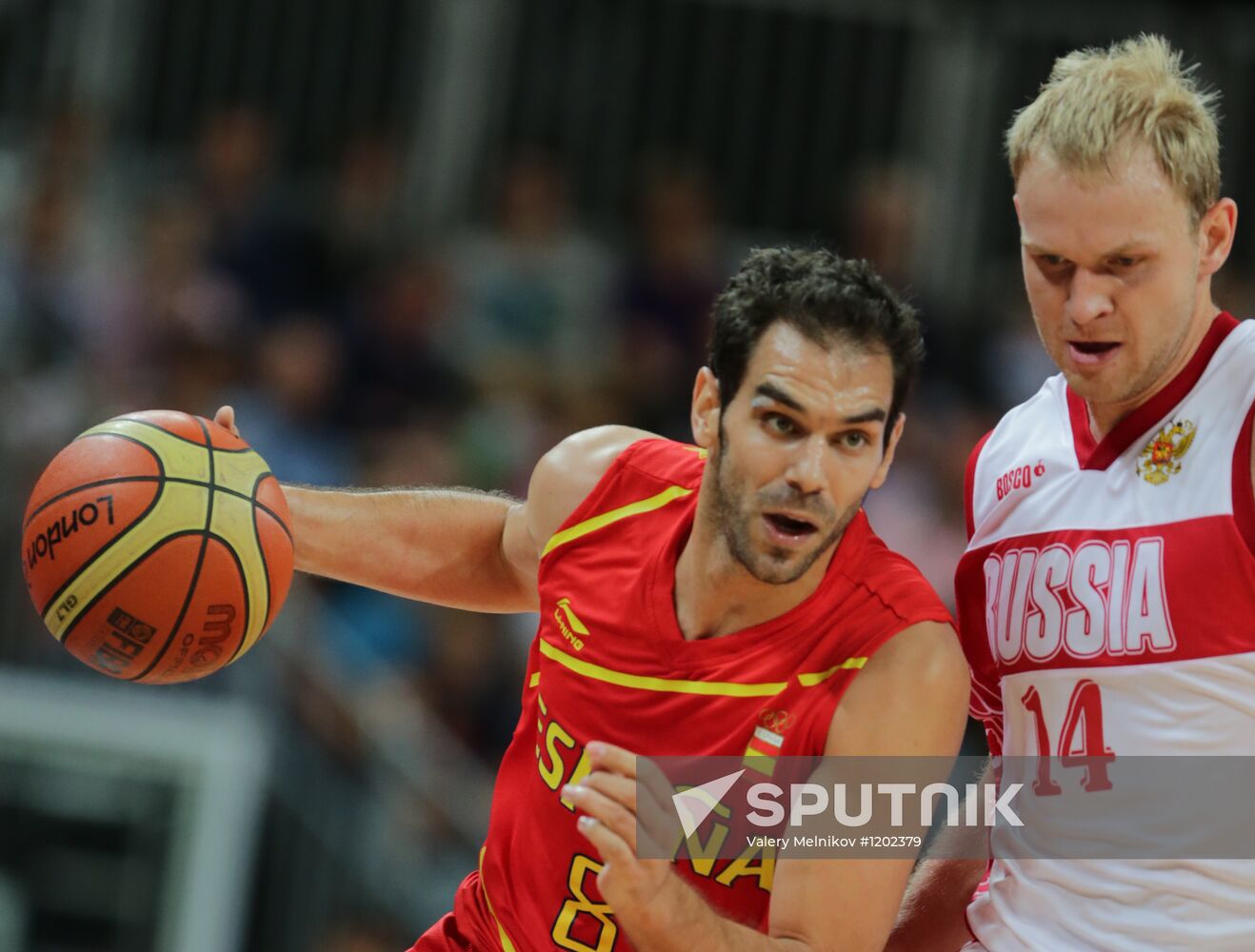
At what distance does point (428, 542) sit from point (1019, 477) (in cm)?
167

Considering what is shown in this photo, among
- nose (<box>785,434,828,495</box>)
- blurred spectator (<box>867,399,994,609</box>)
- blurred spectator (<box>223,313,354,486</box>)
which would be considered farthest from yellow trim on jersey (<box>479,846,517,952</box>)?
Result: blurred spectator (<box>867,399,994,609</box>)

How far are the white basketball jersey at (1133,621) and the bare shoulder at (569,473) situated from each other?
1.02 meters

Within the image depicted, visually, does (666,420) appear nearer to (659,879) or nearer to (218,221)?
(218,221)

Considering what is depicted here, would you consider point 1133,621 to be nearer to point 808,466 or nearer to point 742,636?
point 808,466

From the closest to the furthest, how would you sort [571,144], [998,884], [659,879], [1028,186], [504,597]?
1. [659,879]
2. [1028,186]
3. [998,884]
4. [504,597]
5. [571,144]

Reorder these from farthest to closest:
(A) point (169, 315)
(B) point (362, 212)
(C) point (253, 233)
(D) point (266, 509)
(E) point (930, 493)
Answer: (B) point (362, 212) < (C) point (253, 233) < (E) point (930, 493) < (A) point (169, 315) < (D) point (266, 509)

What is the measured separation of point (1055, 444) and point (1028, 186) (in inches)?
27.4

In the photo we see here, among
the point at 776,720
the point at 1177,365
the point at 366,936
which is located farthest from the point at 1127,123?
the point at 366,936

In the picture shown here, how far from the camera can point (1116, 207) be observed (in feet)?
12.6

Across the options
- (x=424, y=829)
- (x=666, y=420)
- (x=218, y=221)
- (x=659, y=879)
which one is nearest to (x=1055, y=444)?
(x=659, y=879)

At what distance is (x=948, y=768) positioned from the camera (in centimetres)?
401

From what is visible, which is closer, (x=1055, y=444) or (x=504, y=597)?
(x=1055, y=444)

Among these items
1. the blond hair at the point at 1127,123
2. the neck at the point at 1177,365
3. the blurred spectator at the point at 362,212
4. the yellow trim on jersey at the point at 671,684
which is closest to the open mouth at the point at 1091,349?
the neck at the point at 1177,365

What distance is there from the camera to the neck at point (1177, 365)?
4.03 metres
